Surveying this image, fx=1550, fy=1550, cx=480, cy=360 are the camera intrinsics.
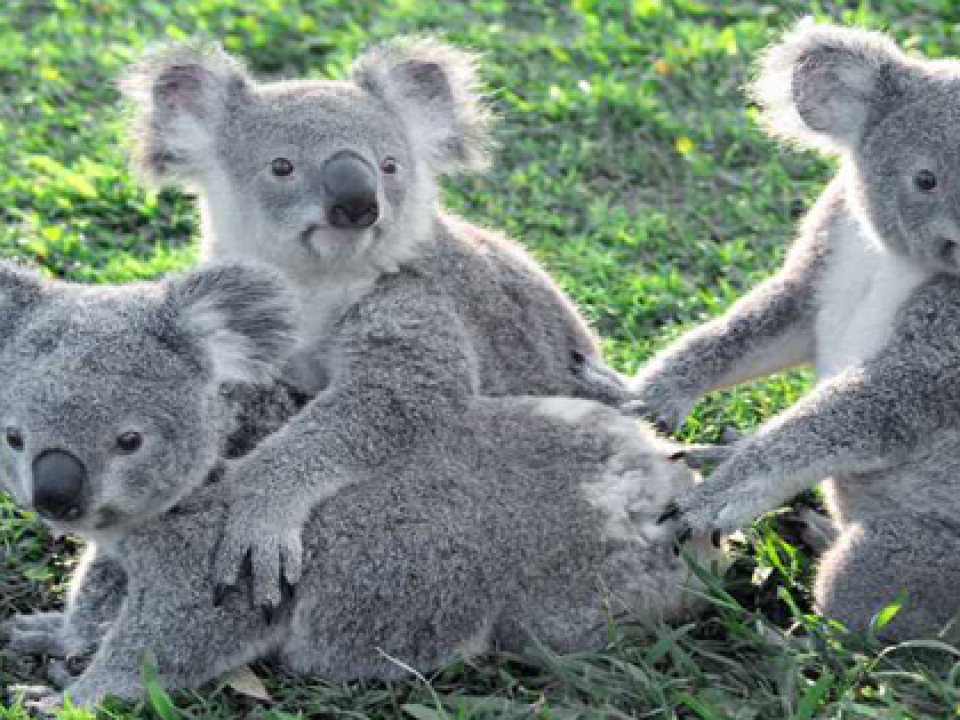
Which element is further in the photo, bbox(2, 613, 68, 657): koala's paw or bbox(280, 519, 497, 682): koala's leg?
bbox(2, 613, 68, 657): koala's paw

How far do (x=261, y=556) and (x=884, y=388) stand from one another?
5.41 ft

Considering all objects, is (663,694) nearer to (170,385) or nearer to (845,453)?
(845,453)

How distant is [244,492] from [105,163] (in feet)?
10.4

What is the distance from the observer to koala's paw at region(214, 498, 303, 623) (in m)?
3.69

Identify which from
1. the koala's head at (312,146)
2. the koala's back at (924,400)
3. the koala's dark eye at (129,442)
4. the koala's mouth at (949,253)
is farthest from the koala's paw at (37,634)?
the koala's mouth at (949,253)

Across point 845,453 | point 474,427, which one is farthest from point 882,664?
point 474,427

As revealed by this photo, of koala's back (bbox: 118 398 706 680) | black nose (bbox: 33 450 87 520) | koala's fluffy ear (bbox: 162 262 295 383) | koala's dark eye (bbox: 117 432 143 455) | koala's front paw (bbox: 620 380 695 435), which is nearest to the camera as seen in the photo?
black nose (bbox: 33 450 87 520)

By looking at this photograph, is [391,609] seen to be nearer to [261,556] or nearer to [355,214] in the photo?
[261,556]

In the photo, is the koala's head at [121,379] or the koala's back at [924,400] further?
the koala's back at [924,400]

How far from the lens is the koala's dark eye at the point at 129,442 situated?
3.45m

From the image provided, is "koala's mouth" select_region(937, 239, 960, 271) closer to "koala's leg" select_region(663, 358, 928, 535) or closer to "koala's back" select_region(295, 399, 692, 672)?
"koala's leg" select_region(663, 358, 928, 535)

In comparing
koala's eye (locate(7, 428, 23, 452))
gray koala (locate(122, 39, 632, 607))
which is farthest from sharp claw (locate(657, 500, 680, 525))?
koala's eye (locate(7, 428, 23, 452))

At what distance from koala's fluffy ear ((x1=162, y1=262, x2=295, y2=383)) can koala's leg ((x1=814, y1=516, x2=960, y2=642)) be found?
1544 millimetres

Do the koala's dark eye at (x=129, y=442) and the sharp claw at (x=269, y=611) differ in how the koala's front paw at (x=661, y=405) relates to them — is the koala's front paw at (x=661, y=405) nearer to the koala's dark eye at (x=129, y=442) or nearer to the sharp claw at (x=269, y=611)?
the sharp claw at (x=269, y=611)
